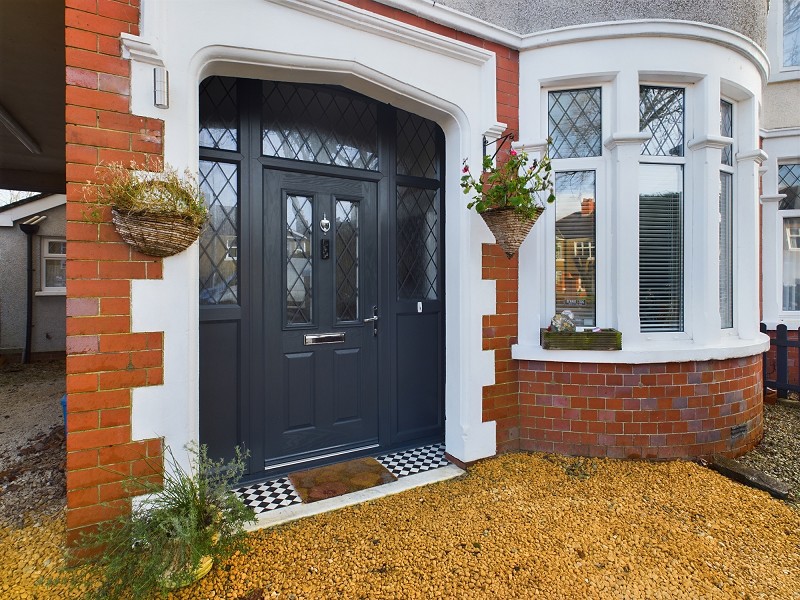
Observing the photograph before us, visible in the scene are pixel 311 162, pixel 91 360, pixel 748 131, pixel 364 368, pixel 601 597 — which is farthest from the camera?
pixel 748 131

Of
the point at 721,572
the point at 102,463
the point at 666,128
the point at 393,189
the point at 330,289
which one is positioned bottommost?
the point at 721,572

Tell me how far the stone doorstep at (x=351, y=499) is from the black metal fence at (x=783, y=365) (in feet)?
13.2

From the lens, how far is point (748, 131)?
3.75 metres

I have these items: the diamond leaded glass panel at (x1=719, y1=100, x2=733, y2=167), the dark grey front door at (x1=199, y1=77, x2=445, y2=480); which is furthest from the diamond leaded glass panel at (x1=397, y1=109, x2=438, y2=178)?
the diamond leaded glass panel at (x1=719, y1=100, x2=733, y2=167)

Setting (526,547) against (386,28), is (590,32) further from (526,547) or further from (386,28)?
(526,547)

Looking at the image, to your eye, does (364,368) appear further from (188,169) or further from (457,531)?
(188,169)

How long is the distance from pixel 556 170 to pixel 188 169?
2.74 m

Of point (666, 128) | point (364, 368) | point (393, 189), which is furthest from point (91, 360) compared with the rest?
point (666, 128)

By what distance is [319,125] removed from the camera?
3.21m

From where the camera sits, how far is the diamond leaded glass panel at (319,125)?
303cm

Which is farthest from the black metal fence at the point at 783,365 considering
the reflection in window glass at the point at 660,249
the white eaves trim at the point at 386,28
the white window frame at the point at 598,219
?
the white eaves trim at the point at 386,28

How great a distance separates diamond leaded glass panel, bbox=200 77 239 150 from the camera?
110 inches

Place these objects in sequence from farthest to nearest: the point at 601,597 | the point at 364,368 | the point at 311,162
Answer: the point at 364,368
the point at 311,162
the point at 601,597

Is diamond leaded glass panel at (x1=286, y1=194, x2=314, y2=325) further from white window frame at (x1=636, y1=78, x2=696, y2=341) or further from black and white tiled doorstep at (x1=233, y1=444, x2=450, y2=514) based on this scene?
white window frame at (x1=636, y1=78, x2=696, y2=341)
